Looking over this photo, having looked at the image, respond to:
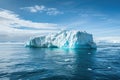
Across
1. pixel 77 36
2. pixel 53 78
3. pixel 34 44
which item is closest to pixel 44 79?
pixel 53 78

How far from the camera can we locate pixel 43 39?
6812cm

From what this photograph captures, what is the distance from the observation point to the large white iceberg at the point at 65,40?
57266mm

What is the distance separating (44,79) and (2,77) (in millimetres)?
5233

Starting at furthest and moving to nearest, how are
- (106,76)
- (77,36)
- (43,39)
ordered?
(43,39) < (77,36) < (106,76)

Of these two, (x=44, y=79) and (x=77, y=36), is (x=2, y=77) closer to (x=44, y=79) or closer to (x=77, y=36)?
(x=44, y=79)

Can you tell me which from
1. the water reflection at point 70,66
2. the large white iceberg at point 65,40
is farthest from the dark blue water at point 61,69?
the large white iceberg at point 65,40

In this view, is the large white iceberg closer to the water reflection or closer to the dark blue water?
the water reflection

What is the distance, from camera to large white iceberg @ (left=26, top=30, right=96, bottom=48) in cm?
5727

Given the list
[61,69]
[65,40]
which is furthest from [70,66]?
[65,40]

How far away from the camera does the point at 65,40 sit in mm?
60562

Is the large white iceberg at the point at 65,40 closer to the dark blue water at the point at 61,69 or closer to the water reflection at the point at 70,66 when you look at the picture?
the water reflection at the point at 70,66

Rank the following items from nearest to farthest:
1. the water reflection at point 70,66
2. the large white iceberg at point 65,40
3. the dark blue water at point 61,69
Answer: the dark blue water at point 61,69, the water reflection at point 70,66, the large white iceberg at point 65,40

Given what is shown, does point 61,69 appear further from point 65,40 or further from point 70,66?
point 65,40

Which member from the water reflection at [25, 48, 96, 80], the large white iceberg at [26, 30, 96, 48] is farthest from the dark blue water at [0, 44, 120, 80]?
the large white iceberg at [26, 30, 96, 48]
